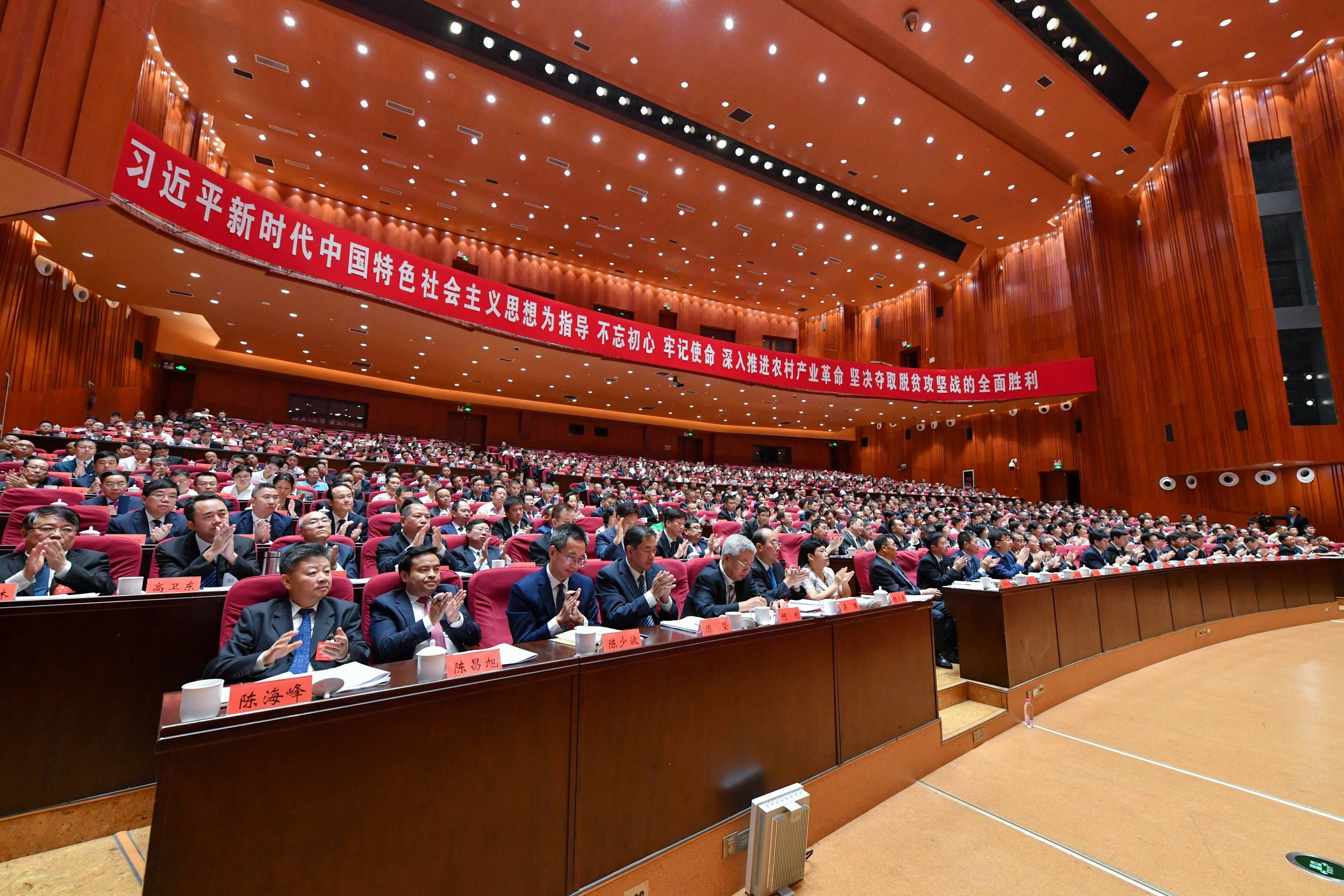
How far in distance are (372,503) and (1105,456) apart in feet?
52.7

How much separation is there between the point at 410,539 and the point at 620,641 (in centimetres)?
223

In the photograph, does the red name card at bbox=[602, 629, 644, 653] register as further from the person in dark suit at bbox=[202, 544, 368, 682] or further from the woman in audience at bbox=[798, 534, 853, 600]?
the woman in audience at bbox=[798, 534, 853, 600]

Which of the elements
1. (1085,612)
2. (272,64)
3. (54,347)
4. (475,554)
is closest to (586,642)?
(475,554)

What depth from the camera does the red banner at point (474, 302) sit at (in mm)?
6902

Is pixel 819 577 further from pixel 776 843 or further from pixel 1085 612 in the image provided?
pixel 1085 612

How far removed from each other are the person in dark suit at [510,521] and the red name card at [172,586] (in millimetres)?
2639

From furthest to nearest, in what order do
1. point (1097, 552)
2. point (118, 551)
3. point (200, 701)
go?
point (1097, 552)
point (118, 551)
point (200, 701)

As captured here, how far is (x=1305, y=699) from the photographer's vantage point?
136 inches

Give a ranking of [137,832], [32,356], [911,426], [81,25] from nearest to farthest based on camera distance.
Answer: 1. [137,832]
2. [81,25]
3. [32,356]
4. [911,426]

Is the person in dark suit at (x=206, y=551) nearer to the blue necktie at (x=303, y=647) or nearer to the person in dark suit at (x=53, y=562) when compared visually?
the person in dark suit at (x=53, y=562)

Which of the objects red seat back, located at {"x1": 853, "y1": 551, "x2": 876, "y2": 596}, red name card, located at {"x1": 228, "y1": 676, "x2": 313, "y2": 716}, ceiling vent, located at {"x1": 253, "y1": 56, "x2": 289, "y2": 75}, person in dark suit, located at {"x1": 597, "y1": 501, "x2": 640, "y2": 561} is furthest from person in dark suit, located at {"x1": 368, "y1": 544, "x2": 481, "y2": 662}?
ceiling vent, located at {"x1": 253, "y1": 56, "x2": 289, "y2": 75}

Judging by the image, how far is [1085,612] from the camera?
12.2 ft

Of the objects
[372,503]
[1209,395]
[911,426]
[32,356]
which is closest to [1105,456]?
[1209,395]

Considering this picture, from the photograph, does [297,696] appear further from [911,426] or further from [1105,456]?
[911,426]
